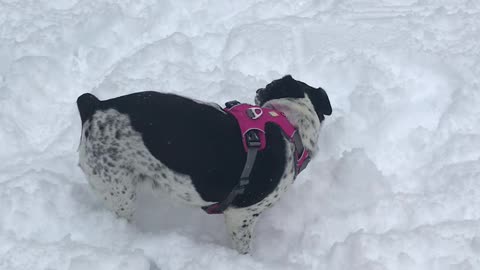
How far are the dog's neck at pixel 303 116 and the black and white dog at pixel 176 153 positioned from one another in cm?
25

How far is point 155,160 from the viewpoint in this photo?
346cm

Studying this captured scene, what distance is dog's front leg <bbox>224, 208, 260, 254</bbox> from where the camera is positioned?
3.72 metres

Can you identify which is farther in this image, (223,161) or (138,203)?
(138,203)

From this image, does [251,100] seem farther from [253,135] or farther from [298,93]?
[253,135]

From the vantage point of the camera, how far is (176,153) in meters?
3.38

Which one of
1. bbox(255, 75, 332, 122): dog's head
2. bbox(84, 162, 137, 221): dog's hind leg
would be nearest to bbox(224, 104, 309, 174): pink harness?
bbox(255, 75, 332, 122): dog's head

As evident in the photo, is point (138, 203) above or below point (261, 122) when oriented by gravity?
below

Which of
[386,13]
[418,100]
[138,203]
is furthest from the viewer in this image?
[386,13]

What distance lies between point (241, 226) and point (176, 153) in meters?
0.81

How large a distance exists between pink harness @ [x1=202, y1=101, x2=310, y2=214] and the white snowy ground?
56 centimetres

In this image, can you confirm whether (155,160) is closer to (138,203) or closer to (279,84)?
(138,203)

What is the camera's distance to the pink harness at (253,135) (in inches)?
134

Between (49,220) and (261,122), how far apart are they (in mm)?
1784

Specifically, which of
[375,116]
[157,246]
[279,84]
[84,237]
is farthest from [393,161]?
[84,237]
